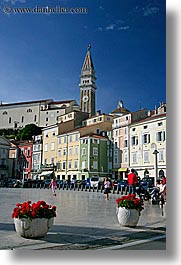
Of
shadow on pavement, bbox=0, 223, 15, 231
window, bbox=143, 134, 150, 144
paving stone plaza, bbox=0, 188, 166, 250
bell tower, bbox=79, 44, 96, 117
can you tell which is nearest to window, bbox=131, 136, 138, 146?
window, bbox=143, 134, 150, 144

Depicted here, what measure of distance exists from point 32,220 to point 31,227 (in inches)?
3.7

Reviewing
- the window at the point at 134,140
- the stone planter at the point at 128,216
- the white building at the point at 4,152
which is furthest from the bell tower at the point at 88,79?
the window at the point at 134,140

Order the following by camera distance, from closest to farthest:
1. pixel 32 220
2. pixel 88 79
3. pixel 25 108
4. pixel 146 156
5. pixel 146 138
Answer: pixel 32 220
pixel 88 79
pixel 25 108
pixel 146 156
pixel 146 138

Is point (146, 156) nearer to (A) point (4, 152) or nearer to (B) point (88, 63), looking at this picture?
(A) point (4, 152)

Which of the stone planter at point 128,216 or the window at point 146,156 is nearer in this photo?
the stone planter at point 128,216

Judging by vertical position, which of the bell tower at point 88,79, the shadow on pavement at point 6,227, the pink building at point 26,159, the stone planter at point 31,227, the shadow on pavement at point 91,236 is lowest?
the shadow on pavement at point 91,236

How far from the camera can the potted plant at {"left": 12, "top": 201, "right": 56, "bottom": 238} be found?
4332 millimetres

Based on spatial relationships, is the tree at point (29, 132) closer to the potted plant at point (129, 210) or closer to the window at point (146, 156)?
the potted plant at point (129, 210)

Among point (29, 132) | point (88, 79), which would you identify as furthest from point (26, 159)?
point (88, 79)

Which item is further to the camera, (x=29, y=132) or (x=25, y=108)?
(x=29, y=132)

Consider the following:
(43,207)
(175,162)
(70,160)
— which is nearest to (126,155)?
(70,160)

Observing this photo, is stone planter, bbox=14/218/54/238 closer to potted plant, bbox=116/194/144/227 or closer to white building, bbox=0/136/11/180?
potted plant, bbox=116/194/144/227

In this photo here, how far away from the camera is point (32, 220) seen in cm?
432

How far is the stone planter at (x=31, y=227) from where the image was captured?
171 inches
